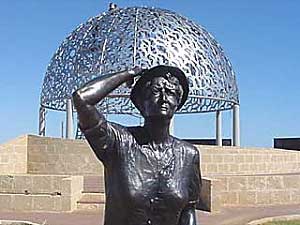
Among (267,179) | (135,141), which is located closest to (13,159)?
(267,179)

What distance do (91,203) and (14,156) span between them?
13.2ft

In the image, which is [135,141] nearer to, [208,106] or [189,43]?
[189,43]

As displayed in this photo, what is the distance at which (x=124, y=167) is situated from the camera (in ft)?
8.06

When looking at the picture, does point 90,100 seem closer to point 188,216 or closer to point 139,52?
point 188,216

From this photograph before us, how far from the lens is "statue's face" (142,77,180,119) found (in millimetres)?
2479


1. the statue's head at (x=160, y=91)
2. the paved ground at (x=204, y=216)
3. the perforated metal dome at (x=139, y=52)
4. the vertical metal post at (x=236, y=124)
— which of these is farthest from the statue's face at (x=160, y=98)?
the vertical metal post at (x=236, y=124)

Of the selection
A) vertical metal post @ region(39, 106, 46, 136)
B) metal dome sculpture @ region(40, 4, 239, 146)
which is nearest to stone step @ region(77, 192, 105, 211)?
metal dome sculpture @ region(40, 4, 239, 146)

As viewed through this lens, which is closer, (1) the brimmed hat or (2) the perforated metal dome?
(1) the brimmed hat

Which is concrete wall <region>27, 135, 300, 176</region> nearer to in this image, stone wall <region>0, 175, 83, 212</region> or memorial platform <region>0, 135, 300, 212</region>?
memorial platform <region>0, 135, 300, 212</region>

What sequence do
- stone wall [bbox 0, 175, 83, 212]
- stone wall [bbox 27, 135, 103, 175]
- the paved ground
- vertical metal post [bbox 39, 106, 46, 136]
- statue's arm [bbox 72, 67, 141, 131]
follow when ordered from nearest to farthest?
1. statue's arm [bbox 72, 67, 141, 131]
2. the paved ground
3. stone wall [bbox 0, 175, 83, 212]
4. stone wall [bbox 27, 135, 103, 175]
5. vertical metal post [bbox 39, 106, 46, 136]

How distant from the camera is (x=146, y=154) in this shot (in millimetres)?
2514

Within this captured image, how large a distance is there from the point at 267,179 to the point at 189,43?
378 inches

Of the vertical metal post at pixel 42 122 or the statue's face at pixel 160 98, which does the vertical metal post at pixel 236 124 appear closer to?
the vertical metal post at pixel 42 122

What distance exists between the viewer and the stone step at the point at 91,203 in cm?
1187
